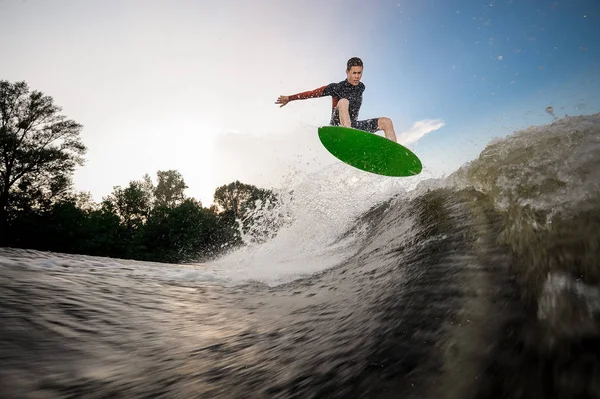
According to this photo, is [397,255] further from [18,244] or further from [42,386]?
[18,244]

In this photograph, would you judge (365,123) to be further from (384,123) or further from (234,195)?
(234,195)

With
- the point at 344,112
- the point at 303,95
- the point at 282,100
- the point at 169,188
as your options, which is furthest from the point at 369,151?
the point at 169,188

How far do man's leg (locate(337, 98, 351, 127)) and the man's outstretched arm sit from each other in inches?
37.8

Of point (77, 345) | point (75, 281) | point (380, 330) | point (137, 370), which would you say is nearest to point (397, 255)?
point (380, 330)

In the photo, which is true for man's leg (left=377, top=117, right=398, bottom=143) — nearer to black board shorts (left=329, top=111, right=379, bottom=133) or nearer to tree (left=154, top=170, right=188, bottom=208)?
black board shorts (left=329, top=111, right=379, bottom=133)

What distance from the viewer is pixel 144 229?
1325 inches

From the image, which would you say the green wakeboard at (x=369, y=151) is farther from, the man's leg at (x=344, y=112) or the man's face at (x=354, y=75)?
the man's face at (x=354, y=75)

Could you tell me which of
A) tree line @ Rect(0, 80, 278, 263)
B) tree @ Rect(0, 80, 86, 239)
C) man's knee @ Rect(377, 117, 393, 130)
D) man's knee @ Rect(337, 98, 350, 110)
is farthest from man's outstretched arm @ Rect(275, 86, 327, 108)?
tree @ Rect(0, 80, 86, 239)

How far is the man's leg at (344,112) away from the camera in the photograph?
6.77 metres

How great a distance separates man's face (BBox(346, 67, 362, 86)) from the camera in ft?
23.9

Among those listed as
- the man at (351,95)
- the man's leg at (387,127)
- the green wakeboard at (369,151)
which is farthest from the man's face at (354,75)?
the green wakeboard at (369,151)

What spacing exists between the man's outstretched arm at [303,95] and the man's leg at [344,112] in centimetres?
96

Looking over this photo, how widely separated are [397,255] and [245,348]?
1568 mm

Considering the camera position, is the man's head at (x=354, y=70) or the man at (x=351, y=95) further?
the man's head at (x=354, y=70)
